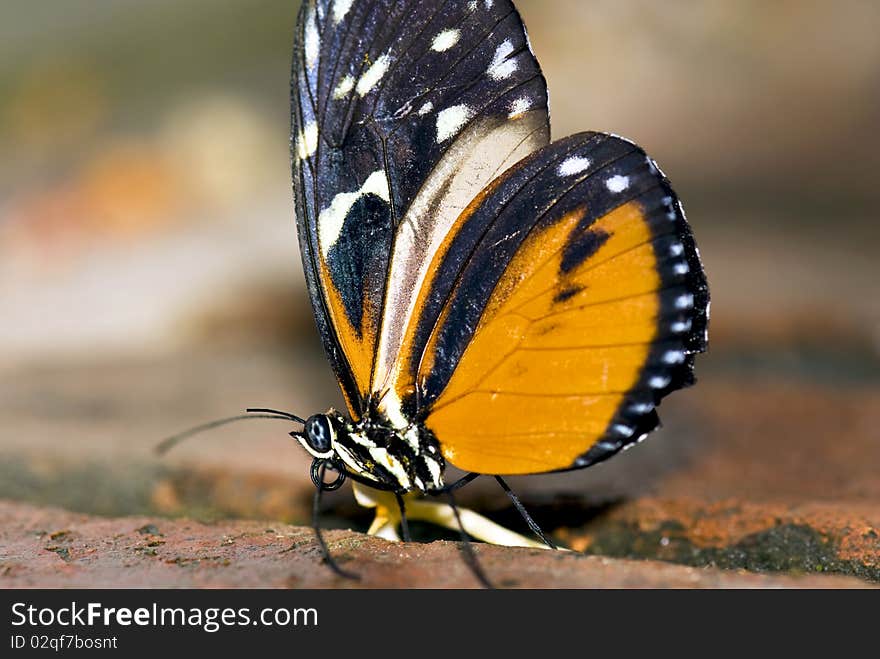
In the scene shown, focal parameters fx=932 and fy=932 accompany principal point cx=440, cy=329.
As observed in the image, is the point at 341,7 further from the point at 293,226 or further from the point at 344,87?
the point at 293,226

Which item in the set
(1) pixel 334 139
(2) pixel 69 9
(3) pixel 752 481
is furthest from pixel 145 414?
(2) pixel 69 9

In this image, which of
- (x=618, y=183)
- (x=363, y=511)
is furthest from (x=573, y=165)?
(x=363, y=511)

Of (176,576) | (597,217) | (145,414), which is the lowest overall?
(176,576)

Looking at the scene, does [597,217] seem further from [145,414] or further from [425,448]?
[145,414]

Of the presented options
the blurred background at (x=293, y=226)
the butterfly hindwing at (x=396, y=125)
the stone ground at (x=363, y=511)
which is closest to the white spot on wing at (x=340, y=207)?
the butterfly hindwing at (x=396, y=125)

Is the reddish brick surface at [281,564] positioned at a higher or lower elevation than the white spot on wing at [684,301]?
lower

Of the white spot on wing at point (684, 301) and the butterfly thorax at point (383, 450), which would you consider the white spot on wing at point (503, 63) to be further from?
the butterfly thorax at point (383, 450)
